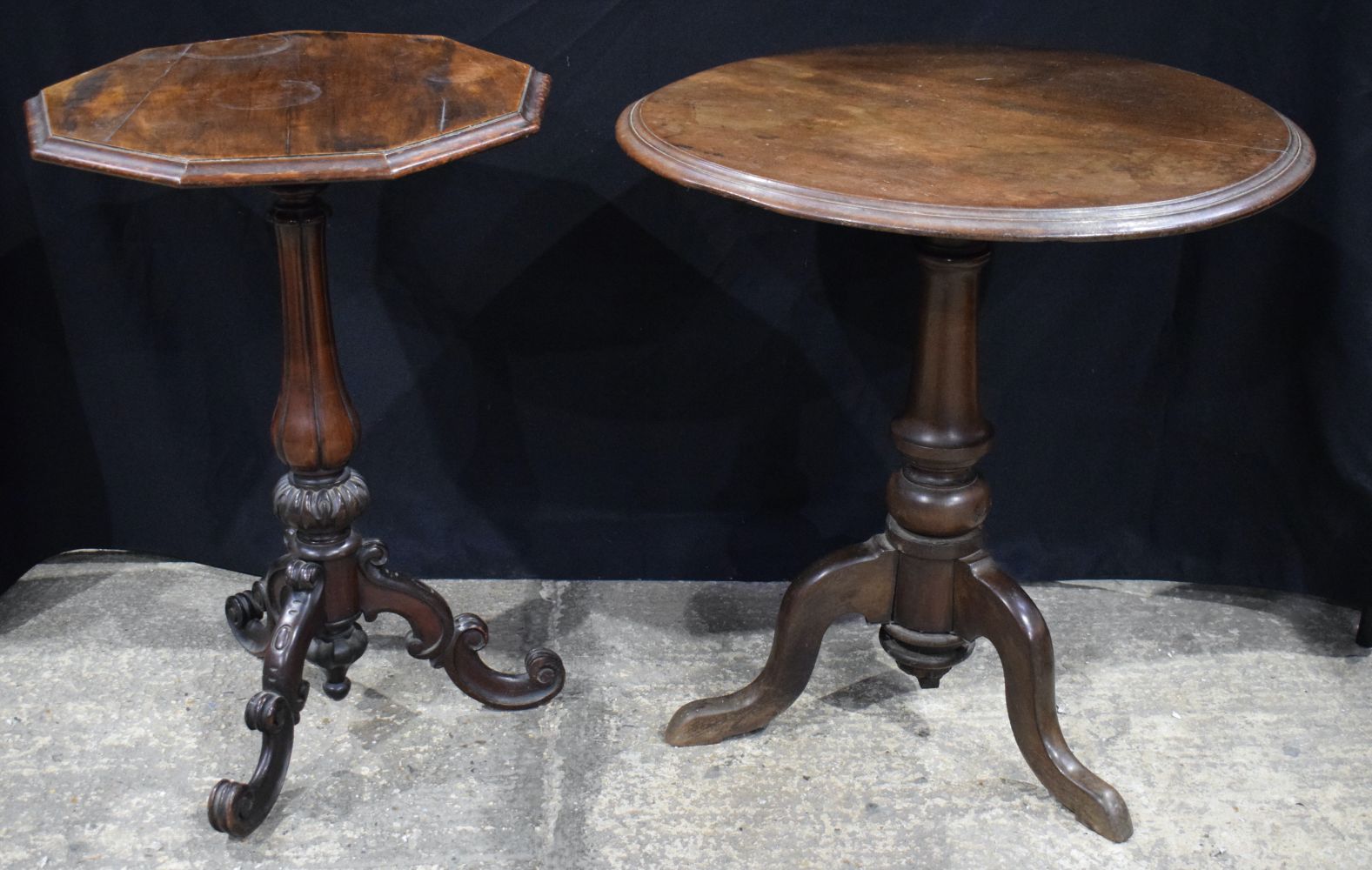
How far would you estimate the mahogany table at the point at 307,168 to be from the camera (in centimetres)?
167

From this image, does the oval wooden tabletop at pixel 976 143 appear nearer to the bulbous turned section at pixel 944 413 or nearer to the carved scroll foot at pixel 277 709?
the bulbous turned section at pixel 944 413

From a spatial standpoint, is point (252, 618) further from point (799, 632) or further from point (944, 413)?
point (944, 413)

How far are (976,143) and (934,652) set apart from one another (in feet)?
2.64

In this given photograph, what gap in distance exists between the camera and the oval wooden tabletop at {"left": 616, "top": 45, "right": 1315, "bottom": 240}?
1534 mm

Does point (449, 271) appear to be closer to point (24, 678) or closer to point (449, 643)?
point (449, 643)

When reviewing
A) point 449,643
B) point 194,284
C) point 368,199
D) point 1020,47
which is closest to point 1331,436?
point 1020,47

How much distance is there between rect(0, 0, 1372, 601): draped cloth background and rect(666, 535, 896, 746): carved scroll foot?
537mm

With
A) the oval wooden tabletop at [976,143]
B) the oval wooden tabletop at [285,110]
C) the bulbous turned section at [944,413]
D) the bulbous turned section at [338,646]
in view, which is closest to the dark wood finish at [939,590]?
the bulbous turned section at [944,413]

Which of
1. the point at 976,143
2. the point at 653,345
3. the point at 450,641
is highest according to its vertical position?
the point at 976,143

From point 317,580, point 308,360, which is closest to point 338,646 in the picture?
point 317,580

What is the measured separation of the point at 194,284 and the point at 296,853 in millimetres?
1069

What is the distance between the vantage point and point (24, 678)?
92.0 inches

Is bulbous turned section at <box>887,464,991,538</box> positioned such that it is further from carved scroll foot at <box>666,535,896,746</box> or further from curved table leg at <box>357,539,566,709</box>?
curved table leg at <box>357,539,566,709</box>

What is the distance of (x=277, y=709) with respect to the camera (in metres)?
2.00
